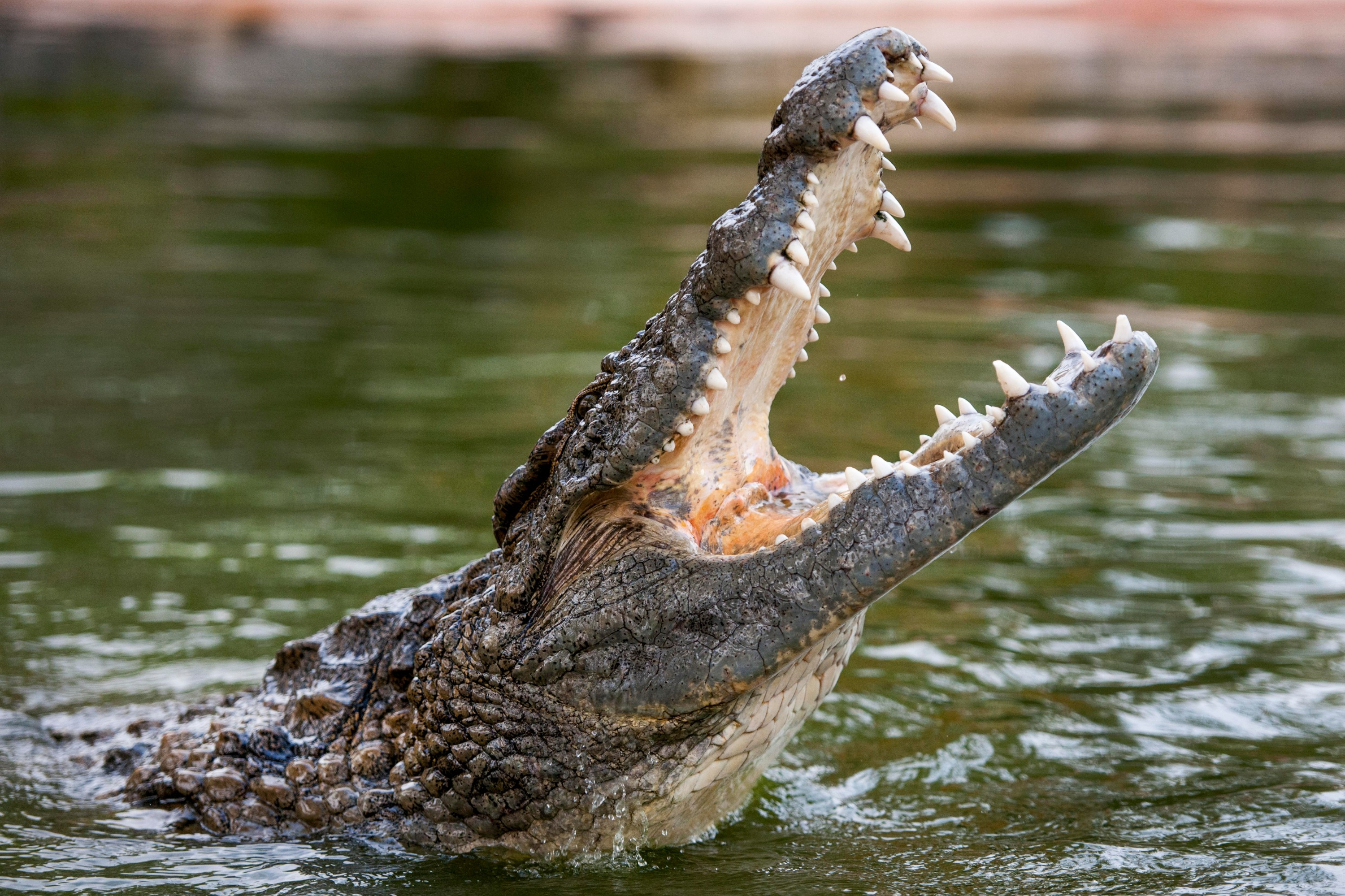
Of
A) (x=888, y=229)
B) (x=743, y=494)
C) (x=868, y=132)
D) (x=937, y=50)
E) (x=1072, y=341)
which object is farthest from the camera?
(x=937, y=50)

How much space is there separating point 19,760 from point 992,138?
65.3 ft

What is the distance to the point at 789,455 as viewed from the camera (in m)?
7.82

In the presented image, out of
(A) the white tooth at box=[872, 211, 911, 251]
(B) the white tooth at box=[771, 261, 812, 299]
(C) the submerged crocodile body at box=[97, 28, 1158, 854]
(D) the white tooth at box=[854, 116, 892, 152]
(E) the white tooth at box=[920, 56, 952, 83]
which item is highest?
(E) the white tooth at box=[920, 56, 952, 83]

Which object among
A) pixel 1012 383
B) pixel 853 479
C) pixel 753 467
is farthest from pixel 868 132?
pixel 753 467

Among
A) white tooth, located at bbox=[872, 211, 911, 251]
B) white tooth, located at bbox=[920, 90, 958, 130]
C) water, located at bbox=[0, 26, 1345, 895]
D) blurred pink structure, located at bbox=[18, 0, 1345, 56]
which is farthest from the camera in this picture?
blurred pink structure, located at bbox=[18, 0, 1345, 56]

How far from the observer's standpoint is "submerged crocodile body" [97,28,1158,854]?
3.31 meters

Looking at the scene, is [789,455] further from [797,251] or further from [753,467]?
[797,251]

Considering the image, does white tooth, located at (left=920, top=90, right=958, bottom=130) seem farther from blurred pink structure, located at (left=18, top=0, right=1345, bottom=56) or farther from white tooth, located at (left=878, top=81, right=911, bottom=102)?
blurred pink structure, located at (left=18, top=0, right=1345, bottom=56)

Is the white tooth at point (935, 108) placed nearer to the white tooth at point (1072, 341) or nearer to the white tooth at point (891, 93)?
the white tooth at point (891, 93)

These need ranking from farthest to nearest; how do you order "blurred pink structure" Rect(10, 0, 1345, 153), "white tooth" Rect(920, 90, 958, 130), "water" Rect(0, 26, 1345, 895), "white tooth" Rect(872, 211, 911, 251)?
"blurred pink structure" Rect(10, 0, 1345, 153), "water" Rect(0, 26, 1345, 895), "white tooth" Rect(872, 211, 911, 251), "white tooth" Rect(920, 90, 958, 130)

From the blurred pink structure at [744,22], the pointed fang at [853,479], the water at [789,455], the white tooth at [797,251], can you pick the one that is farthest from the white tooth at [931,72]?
the blurred pink structure at [744,22]

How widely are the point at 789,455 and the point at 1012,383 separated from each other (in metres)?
4.58

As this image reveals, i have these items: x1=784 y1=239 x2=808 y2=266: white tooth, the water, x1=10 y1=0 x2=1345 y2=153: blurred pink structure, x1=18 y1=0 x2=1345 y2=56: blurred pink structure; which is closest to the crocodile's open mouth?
x1=784 y1=239 x2=808 y2=266: white tooth

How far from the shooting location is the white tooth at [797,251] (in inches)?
128
